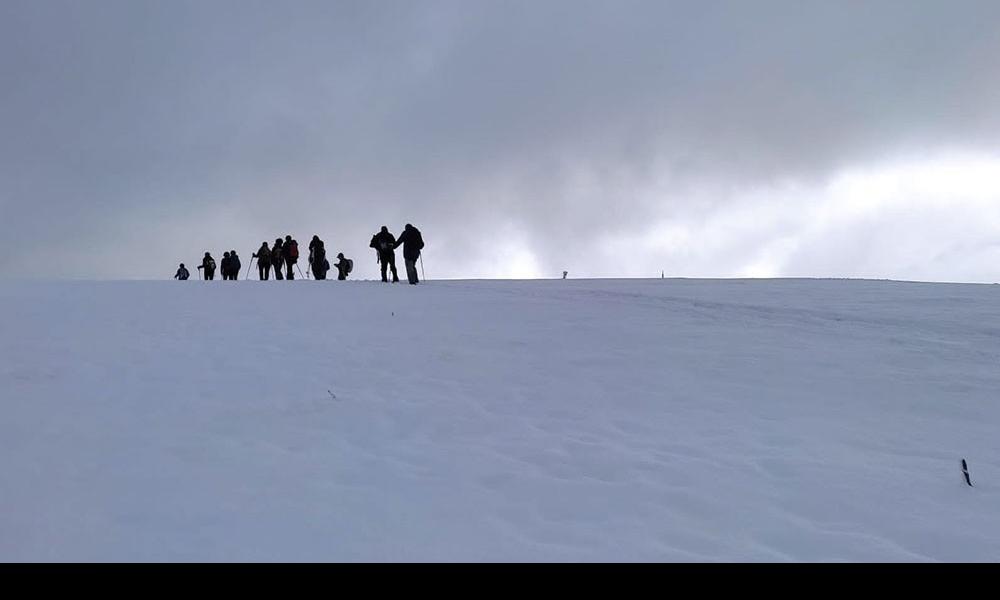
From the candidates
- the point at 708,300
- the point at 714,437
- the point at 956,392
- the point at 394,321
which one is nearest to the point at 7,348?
the point at 394,321

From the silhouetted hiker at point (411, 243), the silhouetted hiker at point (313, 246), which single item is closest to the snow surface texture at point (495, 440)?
the silhouetted hiker at point (411, 243)

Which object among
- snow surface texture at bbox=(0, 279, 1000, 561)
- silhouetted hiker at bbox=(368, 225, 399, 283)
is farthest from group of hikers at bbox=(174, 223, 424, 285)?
snow surface texture at bbox=(0, 279, 1000, 561)

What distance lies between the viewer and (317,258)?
3055 centimetres

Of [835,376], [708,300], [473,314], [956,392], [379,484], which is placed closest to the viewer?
[379,484]

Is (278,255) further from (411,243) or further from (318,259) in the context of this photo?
(411,243)

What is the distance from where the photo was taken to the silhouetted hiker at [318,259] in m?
30.3

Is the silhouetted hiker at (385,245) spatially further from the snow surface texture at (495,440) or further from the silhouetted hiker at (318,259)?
the snow surface texture at (495,440)

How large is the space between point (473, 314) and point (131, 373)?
304 inches

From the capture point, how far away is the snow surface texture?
16.6 ft

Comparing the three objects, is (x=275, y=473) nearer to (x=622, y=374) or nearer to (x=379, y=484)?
(x=379, y=484)

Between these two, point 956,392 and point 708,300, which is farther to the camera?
point 708,300

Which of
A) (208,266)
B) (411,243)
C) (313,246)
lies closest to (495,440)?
(411,243)

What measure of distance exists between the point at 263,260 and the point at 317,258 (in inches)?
109
